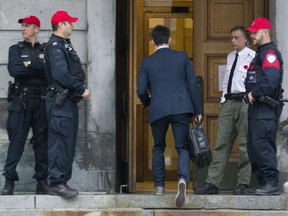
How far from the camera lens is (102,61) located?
545 inches

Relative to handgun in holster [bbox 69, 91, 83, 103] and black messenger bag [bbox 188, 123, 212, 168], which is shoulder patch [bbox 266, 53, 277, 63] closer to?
black messenger bag [bbox 188, 123, 212, 168]

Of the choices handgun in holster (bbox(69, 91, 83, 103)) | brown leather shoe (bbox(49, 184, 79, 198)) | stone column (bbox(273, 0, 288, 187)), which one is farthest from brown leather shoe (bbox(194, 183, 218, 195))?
handgun in holster (bbox(69, 91, 83, 103))

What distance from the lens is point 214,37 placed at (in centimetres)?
1453

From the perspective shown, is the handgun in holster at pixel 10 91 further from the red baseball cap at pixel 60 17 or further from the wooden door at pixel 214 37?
the wooden door at pixel 214 37

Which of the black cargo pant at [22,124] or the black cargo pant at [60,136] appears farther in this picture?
the black cargo pant at [22,124]

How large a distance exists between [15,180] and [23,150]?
373 millimetres

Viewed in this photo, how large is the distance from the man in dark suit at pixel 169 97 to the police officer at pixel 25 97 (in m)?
1.24

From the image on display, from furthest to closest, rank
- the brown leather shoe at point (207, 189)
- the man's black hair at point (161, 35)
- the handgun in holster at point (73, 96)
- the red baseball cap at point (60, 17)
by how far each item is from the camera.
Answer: the brown leather shoe at point (207, 189)
the man's black hair at point (161, 35)
the red baseball cap at point (60, 17)
the handgun in holster at point (73, 96)

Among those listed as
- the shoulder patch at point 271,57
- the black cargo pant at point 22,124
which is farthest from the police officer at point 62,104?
the shoulder patch at point 271,57

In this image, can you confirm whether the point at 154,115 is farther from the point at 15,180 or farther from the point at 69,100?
the point at 15,180

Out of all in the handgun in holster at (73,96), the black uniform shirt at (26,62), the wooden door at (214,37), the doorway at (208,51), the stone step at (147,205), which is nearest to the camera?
the stone step at (147,205)

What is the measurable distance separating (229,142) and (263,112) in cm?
98

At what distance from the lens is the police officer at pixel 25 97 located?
1318 centimetres

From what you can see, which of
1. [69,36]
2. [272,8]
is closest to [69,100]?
[69,36]
